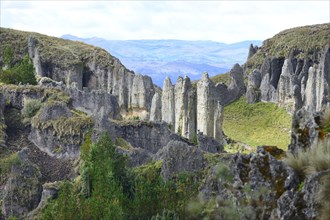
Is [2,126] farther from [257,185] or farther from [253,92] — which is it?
[253,92]

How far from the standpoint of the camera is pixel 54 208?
2084 centimetres

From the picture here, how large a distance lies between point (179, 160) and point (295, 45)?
77.7m

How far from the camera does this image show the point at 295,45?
100m

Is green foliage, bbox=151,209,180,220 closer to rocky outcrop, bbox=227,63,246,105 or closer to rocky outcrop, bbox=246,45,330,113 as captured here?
rocky outcrop, bbox=246,45,330,113

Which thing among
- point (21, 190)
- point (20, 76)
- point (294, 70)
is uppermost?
point (294, 70)

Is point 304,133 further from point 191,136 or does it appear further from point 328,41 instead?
point 328,41

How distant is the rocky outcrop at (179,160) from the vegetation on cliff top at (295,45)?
223ft

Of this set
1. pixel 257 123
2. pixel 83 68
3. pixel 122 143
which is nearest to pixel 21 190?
pixel 122 143

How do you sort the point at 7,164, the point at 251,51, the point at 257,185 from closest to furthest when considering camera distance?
the point at 257,185 < the point at 7,164 < the point at 251,51

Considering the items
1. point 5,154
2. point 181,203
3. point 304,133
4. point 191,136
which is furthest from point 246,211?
point 191,136

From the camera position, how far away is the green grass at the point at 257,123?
2432 inches

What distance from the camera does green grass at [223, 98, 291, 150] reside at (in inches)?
2432

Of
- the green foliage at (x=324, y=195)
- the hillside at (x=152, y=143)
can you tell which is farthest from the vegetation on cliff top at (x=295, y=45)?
the green foliage at (x=324, y=195)

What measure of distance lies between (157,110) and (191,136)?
8598 mm
